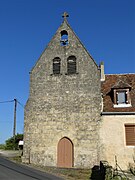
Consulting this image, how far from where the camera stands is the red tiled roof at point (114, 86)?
20.3m

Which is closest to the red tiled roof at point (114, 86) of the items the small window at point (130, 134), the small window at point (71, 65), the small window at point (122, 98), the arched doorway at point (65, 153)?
the small window at point (122, 98)

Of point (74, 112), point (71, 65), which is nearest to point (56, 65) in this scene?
point (71, 65)

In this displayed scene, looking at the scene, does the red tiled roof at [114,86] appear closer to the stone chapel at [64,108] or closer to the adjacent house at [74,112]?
the adjacent house at [74,112]

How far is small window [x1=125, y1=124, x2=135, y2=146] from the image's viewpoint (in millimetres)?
19328

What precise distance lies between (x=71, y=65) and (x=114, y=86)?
4347 millimetres

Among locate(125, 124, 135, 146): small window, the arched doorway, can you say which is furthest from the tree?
locate(125, 124, 135, 146): small window

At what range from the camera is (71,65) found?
882 inches

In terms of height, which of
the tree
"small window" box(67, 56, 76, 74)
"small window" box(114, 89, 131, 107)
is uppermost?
"small window" box(67, 56, 76, 74)

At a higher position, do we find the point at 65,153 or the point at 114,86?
the point at 114,86

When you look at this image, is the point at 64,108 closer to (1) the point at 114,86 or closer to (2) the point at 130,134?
(1) the point at 114,86

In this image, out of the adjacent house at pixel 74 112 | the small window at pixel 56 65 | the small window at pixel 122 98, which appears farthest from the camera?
the small window at pixel 56 65

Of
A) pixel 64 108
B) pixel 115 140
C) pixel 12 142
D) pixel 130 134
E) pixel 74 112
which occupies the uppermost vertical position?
pixel 64 108

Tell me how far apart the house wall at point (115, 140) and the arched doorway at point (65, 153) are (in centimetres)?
261

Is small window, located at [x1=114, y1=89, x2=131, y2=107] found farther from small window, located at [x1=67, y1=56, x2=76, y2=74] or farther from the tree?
the tree
